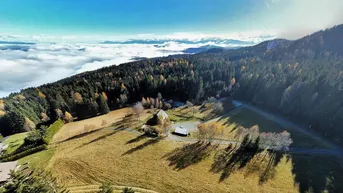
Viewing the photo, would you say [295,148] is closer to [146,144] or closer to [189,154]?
[189,154]

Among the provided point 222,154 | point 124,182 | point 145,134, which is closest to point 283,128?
point 222,154

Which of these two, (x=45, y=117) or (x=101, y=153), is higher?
(x=101, y=153)

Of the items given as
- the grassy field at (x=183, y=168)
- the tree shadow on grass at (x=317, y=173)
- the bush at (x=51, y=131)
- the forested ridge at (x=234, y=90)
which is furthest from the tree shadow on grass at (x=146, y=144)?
the forested ridge at (x=234, y=90)

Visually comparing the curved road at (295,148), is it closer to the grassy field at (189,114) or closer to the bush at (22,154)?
the grassy field at (189,114)

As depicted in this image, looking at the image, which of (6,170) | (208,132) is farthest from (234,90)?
(6,170)

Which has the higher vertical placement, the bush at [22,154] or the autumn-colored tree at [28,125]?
the bush at [22,154]

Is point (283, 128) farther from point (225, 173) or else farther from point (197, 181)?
point (197, 181)
